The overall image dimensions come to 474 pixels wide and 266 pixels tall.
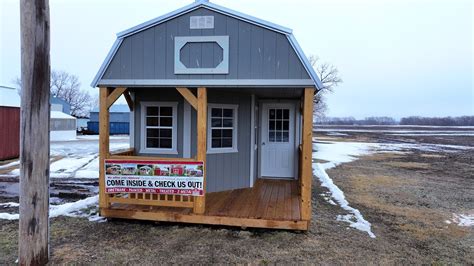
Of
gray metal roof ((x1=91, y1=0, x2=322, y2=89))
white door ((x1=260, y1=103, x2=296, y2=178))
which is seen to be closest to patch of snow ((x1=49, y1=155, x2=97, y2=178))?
white door ((x1=260, y1=103, x2=296, y2=178))

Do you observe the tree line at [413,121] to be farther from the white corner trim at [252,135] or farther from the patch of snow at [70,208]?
the patch of snow at [70,208]

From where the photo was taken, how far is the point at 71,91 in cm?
6266

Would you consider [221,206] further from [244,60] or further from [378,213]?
[378,213]

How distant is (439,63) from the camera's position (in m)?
44.9

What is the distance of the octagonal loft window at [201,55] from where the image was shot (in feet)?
17.7

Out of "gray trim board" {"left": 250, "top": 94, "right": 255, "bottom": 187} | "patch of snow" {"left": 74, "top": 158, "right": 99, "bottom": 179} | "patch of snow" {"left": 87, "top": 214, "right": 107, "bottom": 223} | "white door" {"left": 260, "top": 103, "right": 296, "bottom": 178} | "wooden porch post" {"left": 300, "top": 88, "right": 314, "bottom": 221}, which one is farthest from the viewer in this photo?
"patch of snow" {"left": 74, "top": 158, "right": 99, "bottom": 179}

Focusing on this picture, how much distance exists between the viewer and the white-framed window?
678 centimetres

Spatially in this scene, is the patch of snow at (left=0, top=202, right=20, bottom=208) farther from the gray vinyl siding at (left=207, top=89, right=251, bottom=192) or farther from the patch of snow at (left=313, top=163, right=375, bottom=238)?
the patch of snow at (left=313, top=163, right=375, bottom=238)

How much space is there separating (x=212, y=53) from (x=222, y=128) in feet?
6.49

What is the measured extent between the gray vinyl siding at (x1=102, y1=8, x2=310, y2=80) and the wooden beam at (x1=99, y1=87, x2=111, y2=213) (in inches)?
14.3

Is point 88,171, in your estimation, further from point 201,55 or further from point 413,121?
point 413,121

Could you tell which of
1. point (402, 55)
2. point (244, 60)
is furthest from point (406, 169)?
point (402, 55)

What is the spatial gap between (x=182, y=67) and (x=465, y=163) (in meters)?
15.4

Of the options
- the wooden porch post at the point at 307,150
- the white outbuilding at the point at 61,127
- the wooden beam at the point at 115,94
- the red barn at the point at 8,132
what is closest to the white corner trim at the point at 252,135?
the wooden porch post at the point at 307,150
